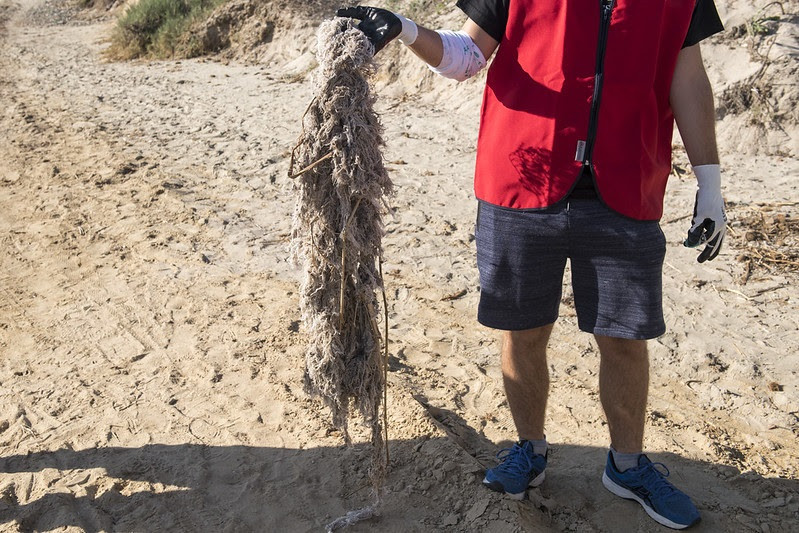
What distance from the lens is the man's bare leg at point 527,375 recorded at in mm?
2562

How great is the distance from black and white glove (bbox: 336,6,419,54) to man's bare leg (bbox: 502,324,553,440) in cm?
105

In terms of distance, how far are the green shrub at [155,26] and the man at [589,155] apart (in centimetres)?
1005

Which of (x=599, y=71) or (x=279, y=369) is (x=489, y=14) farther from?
(x=279, y=369)

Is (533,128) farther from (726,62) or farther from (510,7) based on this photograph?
(726,62)

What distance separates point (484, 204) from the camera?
97.5 inches

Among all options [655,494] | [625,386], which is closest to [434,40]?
[625,386]

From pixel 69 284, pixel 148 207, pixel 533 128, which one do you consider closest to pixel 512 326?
pixel 533 128

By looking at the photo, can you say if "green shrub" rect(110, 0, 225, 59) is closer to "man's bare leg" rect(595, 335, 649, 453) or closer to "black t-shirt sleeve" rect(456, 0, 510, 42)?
"black t-shirt sleeve" rect(456, 0, 510, 42)

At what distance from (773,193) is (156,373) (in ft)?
14.0

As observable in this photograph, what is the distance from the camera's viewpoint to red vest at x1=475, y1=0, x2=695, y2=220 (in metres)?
2.20

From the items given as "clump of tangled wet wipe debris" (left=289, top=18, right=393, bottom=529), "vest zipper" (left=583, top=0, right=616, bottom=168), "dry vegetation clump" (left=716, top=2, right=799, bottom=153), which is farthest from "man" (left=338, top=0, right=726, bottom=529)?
"dry vegetation clump" (left=716, top=2, right=799, bottom=153)

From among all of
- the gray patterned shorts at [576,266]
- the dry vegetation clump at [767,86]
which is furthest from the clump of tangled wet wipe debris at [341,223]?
the dry vegetation clump at [767,86]

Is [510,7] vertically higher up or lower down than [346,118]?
higher up

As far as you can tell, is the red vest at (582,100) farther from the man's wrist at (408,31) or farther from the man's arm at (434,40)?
the man's wrist at (408,31)
